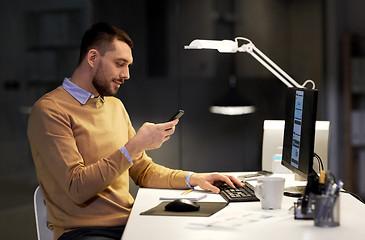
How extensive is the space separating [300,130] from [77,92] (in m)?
0.91

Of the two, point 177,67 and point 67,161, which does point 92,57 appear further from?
point 177,67

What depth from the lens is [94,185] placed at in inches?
82.7

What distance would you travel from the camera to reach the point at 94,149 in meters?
2.29

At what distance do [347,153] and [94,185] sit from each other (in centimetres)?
302

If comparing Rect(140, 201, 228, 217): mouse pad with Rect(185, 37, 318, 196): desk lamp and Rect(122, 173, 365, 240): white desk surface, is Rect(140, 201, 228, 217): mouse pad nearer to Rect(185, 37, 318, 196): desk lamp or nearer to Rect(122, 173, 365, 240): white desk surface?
Rect(122, 173, 365, 240): white desk surface

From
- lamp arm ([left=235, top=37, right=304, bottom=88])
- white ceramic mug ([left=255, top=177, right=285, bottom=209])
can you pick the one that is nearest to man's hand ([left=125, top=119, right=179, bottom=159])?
white ceramic mug ([left=255, top=177, right=285, bottom=209])

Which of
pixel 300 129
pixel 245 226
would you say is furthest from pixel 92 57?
pixel 245 226

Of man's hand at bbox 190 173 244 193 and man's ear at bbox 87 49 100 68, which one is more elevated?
man's ear at bbox 87 49 100 68

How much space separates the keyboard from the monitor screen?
0.62ft

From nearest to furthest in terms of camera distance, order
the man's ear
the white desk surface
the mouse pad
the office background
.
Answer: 1. the white desk surface
2. the mouse pad
3. the man's ear
4. the office background

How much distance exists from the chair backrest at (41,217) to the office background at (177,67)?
4.85ft

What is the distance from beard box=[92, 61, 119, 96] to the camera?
2410 mm

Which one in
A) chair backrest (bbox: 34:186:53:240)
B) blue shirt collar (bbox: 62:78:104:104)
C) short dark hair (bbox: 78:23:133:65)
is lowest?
chair backrest (bbox: 34:186:53:240)

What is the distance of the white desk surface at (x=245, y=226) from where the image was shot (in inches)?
65.4
